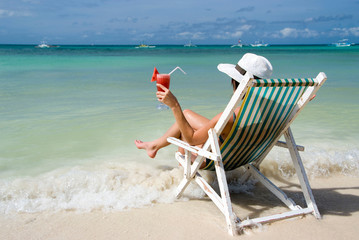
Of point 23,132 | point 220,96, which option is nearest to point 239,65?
point 23,132

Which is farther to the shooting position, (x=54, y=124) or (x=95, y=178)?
(x=54, y=124)

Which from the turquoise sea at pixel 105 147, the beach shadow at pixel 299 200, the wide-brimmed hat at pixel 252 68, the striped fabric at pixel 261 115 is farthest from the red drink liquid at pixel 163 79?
Answer: the beach shadow at pixel 299 200

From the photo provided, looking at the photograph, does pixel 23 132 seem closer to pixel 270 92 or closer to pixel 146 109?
pixel 146 109

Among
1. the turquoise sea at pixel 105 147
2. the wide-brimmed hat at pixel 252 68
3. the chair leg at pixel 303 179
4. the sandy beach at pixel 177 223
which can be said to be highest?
the wide-brimmed hat at pixel 252 68

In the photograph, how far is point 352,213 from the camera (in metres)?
2.94

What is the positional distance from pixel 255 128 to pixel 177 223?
2.89 ft

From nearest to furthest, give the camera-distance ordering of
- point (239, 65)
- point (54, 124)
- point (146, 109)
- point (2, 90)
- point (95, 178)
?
point (239, 65)
point (95, 178)
point (54, 124)
point (146, 109)
point (2, 90)

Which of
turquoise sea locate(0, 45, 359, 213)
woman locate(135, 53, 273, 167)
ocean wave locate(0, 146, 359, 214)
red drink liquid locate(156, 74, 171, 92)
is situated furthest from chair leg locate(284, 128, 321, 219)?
red drink liquid locate(156, 74, 171, 92)

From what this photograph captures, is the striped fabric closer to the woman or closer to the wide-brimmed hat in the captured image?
the woman

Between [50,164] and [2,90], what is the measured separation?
618 cm

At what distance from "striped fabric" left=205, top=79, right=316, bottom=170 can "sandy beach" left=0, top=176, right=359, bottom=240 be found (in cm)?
45

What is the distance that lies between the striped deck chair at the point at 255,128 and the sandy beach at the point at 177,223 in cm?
10

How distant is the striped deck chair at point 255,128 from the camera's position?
96.1 inches

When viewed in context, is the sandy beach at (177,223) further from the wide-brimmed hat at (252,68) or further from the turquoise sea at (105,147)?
the wide-brimmed hat at (252,68)
